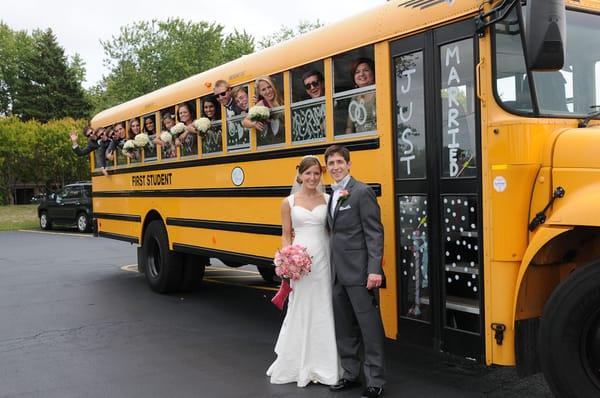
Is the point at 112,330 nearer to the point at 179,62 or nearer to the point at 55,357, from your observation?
the point at 55,357

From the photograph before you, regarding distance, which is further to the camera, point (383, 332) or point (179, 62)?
point (179, 62)

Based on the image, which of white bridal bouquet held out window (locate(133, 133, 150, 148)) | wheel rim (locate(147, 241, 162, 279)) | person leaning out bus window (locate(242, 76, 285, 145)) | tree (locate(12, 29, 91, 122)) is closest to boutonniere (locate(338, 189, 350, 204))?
person leaning out bus window (locate(242, 76, 285, 145))

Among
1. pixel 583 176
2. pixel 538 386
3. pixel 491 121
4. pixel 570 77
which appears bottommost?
pixel 538 386

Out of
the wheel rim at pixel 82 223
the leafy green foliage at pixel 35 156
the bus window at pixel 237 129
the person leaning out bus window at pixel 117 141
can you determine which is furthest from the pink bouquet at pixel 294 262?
the leafy green foliage at pixel 35 156

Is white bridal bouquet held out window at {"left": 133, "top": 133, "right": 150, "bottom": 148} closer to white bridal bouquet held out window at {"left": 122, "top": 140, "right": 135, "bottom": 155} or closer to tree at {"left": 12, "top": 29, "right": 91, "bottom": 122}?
white bridal bouquet held out window at {"left": 122, "top": 140, "right": 135, "bottom": 155}

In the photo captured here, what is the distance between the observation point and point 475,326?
141 inches

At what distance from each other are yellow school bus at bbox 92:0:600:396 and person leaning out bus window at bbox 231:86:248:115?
3.02 ft

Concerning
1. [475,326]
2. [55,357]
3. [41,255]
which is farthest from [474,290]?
[41,255]

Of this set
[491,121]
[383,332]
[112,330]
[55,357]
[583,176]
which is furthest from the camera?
[112,330]

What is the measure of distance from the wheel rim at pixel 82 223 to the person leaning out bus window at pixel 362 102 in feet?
52.9

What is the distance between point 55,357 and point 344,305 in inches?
107

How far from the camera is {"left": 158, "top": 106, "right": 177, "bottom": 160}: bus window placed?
7184 millimetres

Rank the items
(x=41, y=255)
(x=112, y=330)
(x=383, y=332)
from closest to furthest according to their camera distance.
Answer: (x=383, y=332) < (x=112, y=330) < (x=41, y=255)

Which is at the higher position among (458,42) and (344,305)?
(458,42)
